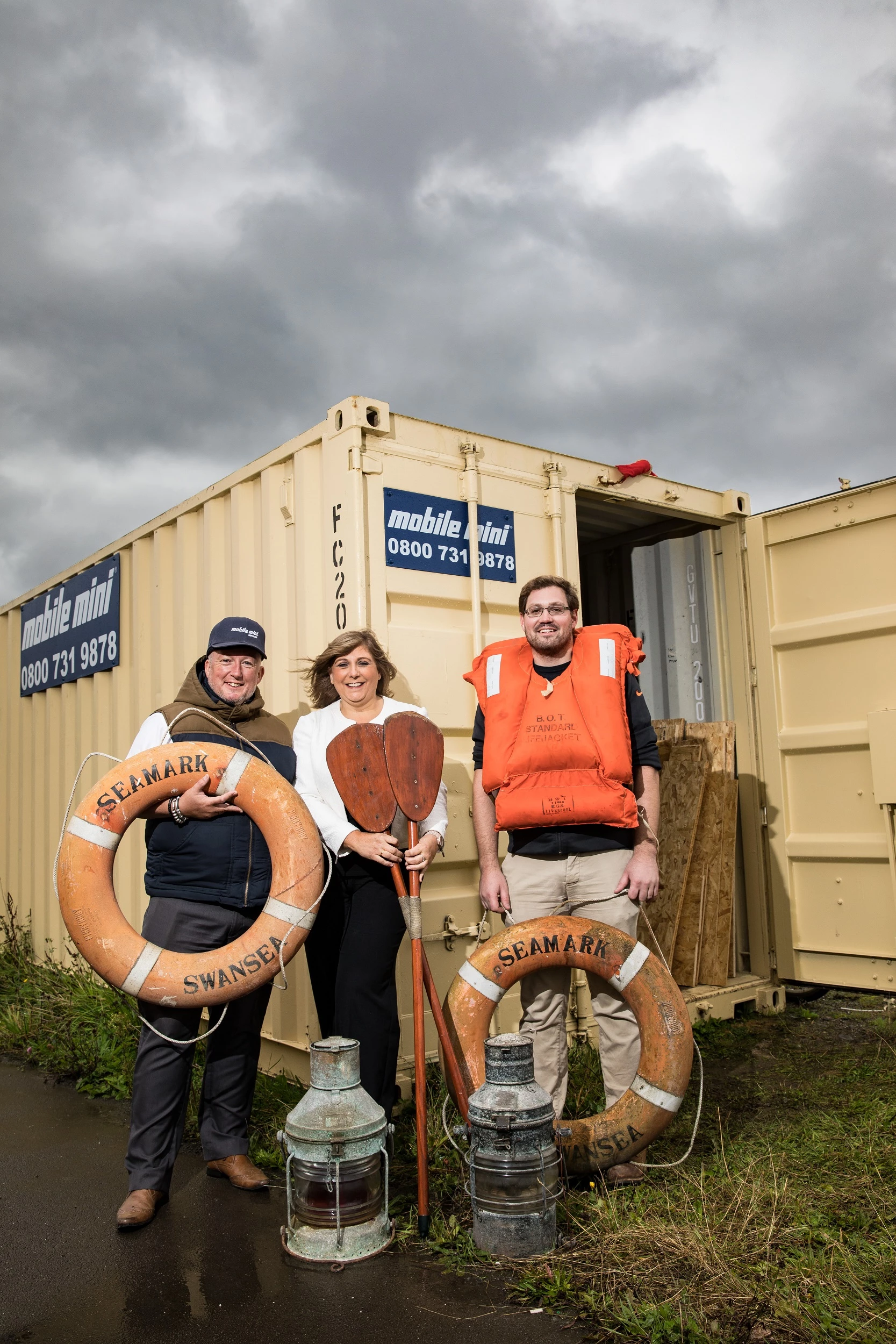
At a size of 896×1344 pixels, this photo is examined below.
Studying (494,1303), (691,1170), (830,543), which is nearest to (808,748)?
(830,543)

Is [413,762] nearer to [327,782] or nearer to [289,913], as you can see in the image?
[327,782]

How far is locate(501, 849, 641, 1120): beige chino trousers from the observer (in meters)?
3.30

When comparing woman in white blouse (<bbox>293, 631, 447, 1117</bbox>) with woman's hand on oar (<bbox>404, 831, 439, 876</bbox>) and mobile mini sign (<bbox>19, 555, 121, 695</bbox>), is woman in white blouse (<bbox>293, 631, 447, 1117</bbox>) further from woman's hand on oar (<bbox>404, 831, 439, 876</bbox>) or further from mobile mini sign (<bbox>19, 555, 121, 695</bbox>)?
mobile mini sign (<bbox>19, 555, 121, 695</bbox>)

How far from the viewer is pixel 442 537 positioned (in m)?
4.34

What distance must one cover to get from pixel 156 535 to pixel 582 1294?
4302mm

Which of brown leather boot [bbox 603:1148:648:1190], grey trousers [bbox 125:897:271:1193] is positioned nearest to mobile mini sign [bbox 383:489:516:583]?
grey trousers [bbox 125:897:271:1193]

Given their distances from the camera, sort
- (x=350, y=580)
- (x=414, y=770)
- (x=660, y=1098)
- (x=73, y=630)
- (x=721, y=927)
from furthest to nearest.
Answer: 1. (x=73, y=630)
2. (x=721, y=927)
3. (x=350, y=580)
4. (x=414, y=770)
5. (x=660, y=1098)

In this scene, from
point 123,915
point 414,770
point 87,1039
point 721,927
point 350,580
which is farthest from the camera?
point 721,927

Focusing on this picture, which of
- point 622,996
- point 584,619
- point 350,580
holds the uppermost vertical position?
point 584,619

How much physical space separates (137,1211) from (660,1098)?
63.1 inches

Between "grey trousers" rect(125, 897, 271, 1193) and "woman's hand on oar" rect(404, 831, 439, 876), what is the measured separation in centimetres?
58

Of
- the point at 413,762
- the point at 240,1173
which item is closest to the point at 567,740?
the point at 413,762

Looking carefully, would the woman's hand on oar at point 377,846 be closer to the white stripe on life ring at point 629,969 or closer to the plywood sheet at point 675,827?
the white stripe on life ring at point 629,969

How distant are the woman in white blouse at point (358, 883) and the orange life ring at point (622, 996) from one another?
25cm
